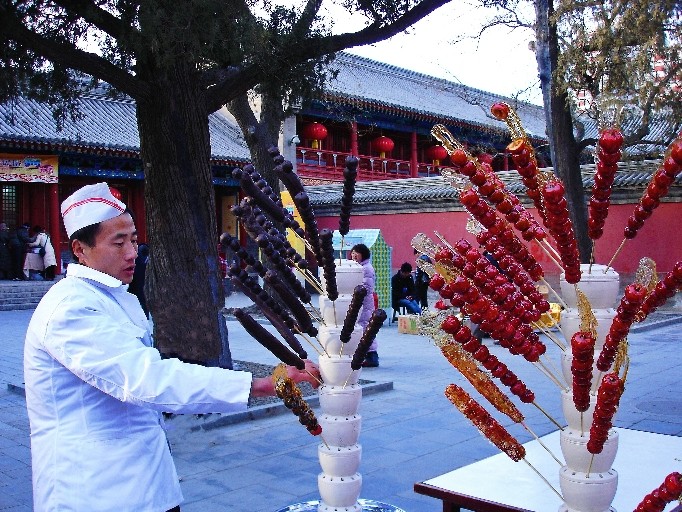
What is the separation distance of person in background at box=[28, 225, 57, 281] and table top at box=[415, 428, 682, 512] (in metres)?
18.9

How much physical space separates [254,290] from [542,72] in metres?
11.2

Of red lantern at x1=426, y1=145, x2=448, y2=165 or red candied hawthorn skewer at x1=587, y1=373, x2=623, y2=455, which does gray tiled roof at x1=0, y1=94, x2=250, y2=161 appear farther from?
red candied hawthorn skewer at x1=587, y1=373, x2=623, y2=455

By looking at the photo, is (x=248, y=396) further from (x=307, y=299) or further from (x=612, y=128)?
(x=612, y=128)

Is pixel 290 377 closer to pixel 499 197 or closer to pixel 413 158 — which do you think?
pixel 499 197

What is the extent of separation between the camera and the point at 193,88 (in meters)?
6.81

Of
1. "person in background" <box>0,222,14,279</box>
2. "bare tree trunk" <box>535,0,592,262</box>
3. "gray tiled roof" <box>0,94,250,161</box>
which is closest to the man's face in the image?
"bare tree trunk" <box>535,0,592,262</box>

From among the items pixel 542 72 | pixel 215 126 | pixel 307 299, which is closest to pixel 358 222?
pixel 215 126

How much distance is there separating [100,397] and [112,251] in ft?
1.47

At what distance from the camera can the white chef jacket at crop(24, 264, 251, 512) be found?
1986mm

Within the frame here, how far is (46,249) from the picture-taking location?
780 inches

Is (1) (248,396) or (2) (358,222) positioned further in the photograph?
(2) (358,222)

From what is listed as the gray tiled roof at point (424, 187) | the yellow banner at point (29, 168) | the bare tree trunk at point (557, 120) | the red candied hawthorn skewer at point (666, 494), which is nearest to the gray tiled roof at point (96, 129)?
the yellow banner at point (29, 168)

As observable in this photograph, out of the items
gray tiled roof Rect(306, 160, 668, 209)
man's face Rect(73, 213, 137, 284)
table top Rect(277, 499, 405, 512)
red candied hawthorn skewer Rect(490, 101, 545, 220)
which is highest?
gray tiled roof Rect(306, 160, 668, 209)

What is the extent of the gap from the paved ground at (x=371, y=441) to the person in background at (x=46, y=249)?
37.1 ft
